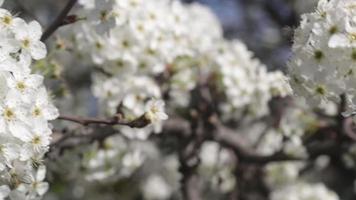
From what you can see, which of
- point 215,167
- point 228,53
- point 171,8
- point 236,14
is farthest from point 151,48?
point 236,14

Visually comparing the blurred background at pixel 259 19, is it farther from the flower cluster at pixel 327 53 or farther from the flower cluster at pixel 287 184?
the flower cluster at pixel 327 53

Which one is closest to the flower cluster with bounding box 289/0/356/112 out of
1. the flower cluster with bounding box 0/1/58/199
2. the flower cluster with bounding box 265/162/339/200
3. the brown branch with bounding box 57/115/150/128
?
the brown branch with bounding box 57/115/150/128

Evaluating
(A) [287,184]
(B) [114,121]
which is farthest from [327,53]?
(A) [287,184]

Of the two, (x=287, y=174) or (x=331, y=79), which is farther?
(x=287, y=174)

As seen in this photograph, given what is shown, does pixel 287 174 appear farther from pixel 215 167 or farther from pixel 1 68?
pixel 1 68

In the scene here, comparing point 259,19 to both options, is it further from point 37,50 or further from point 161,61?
point 37,50

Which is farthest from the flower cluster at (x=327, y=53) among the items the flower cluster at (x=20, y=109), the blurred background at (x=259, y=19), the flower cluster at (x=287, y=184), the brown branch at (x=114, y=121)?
the blurred background at (x=259, y=19)
